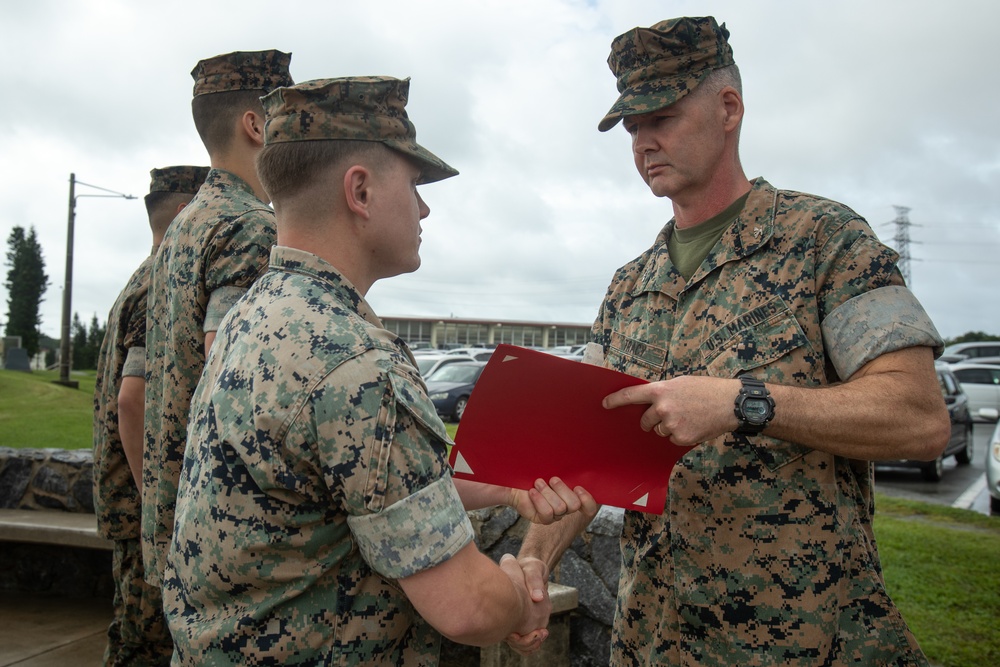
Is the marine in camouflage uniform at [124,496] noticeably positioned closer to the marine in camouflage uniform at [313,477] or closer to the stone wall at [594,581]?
the marine in camouflage uniform at [313,477]

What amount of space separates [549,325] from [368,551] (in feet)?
245

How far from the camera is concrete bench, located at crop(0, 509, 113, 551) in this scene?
15.7 ft

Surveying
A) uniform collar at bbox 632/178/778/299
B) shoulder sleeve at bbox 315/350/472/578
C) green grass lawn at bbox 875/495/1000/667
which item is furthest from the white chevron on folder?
green grass lawn at bbox 875/495/1000/667

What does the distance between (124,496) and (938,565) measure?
553cm

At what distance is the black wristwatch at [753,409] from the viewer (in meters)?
1.72

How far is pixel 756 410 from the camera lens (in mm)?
1726

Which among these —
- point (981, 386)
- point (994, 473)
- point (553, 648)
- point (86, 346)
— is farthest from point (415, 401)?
point (86, 346)

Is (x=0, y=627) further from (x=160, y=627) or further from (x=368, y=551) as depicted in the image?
(x=368, y=551)

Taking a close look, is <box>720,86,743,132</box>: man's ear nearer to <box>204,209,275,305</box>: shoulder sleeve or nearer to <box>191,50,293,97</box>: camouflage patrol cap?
<box>204,209,275,305</box>: shoulder sleeve

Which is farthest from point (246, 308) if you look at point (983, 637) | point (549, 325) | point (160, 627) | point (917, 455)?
point (549, 325)

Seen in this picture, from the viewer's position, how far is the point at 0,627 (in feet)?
16.1

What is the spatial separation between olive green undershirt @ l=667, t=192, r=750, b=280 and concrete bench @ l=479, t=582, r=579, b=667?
1.87 m

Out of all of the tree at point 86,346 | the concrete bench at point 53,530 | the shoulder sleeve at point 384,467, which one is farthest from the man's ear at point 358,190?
the tree at point 86,346

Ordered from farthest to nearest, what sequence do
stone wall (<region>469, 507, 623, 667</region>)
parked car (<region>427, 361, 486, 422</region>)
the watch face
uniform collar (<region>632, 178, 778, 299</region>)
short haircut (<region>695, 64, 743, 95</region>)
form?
parked car (<region>427, 361, 486, 422</region>)
stone wall (<region>469, 507, 623, 667</region>)
short haircut (<region>695, 64, 743, 95</region>)
uniform collar (<region>632, 178, 778, 299</region>)
the watch face
